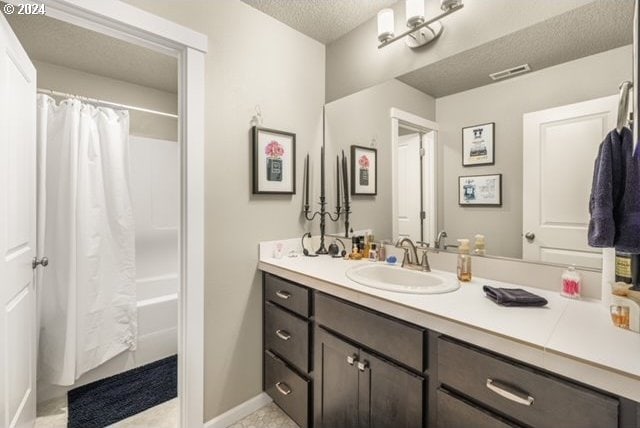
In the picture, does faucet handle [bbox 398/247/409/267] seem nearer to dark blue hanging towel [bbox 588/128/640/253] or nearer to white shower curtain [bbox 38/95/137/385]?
dark blue hanging towel [bbox 588/128/640/253]

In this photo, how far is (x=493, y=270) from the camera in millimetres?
1337

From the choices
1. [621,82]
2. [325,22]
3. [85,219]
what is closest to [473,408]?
[621,82]

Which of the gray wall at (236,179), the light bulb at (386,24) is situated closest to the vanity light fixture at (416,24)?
the light bulb at (386,24)

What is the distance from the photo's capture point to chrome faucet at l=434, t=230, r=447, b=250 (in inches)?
59.8

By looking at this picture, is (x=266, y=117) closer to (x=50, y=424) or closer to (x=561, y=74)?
(x=561, y=74)

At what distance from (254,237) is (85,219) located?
128cm

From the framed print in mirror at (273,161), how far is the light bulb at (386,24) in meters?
0.78

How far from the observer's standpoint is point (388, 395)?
108 centimetres

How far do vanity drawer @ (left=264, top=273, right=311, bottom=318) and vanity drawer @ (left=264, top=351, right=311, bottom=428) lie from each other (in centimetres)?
34

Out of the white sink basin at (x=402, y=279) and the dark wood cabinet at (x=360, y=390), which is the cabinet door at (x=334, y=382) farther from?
the white sink basin at (x=402, y=279)

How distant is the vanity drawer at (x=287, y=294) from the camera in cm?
144

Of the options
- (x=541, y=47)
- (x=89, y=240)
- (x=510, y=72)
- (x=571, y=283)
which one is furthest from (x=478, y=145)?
(x=89, y=240)

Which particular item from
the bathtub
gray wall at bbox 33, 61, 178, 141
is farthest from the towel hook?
gray wall at bbox 33, 61, 178, 141

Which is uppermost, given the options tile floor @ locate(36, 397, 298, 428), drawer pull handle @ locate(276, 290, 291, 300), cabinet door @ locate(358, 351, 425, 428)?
drawer pull handle @ locate(276, 290, 291, 300)
